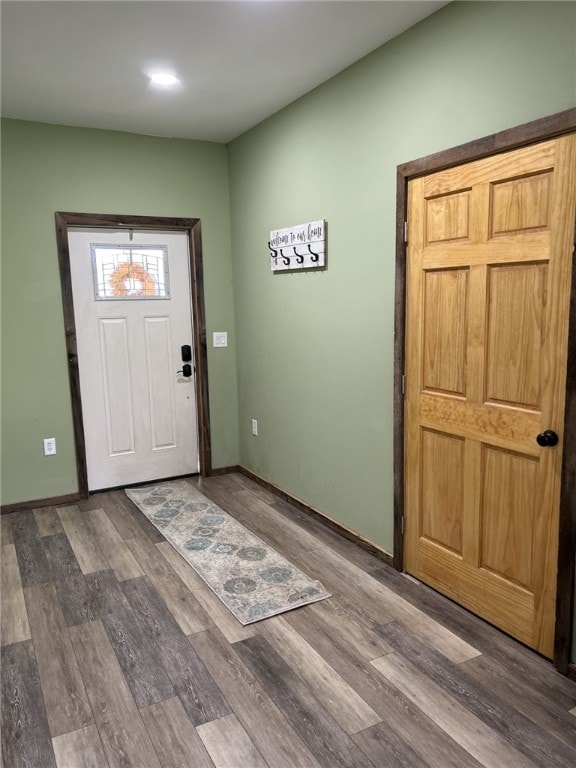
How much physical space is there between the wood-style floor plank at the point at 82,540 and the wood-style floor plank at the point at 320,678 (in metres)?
1.13

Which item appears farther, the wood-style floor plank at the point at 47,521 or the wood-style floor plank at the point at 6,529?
the wood-style floor plank at the point at 47,521

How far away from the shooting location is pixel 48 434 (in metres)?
3.77

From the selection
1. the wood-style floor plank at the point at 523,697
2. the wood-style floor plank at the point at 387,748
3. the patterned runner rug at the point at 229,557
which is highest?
the patterned runner rug at the point at 229,557

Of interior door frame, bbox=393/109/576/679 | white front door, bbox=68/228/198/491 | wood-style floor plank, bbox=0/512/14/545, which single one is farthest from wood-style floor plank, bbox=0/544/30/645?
interior door frame, bbox=393/109/576/679

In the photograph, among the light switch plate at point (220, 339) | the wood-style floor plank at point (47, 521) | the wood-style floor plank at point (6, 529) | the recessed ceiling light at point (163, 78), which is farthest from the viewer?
the light switch plate at point (220, 339)

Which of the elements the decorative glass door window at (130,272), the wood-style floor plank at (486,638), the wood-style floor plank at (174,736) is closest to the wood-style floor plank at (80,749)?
the wood-style floor plank at (174,736)

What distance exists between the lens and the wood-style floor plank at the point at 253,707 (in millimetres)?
Answer: 1698

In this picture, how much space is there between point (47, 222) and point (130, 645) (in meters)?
2.76

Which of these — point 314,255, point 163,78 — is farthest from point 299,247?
point 163,78

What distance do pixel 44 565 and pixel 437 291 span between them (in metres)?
2.54

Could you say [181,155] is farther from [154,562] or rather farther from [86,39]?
[154,562]

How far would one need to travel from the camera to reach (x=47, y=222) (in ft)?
11.9

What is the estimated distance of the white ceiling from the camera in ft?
7.21

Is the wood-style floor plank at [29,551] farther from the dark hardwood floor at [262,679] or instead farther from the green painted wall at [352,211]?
the green painted wall at [352,211]
